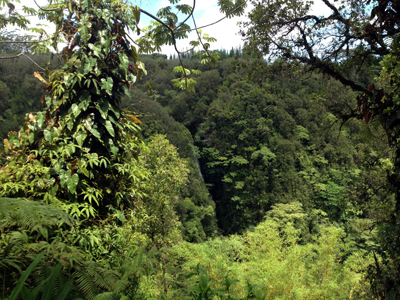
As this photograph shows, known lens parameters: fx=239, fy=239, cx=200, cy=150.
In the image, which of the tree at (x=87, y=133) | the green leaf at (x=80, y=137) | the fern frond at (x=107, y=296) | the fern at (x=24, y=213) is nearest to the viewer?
the fern frond at (x=107, y=296)

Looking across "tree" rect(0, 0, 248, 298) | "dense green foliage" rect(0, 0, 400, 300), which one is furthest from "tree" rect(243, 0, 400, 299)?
"tree" rect(0, 0, 248, 298)

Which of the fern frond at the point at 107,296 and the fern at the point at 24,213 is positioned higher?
the fern at the point at 24,213

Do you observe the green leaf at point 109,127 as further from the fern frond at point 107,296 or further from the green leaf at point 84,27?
the fern frond at point 107,296

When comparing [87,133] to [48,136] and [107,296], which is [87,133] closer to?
[48,136]

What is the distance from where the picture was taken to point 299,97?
28.8 m

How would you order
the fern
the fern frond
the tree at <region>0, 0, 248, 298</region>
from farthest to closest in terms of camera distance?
the tree at <region>0, 0, 248, 298</region>
the fern
the fern frond

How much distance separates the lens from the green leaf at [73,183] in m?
1.47

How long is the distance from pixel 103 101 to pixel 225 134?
26162 millimetres

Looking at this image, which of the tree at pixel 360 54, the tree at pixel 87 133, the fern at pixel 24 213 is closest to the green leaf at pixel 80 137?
the tree at pixel 87 133

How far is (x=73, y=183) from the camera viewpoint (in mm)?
1489

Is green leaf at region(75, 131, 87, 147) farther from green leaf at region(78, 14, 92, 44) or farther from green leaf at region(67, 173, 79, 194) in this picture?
green leaf at region(78, 14, 92, 44)

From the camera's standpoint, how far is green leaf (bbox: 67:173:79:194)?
1466 millimetres

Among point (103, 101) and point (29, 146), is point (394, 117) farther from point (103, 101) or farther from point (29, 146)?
point (29, 146)

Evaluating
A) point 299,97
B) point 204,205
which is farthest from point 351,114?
point 299,97
